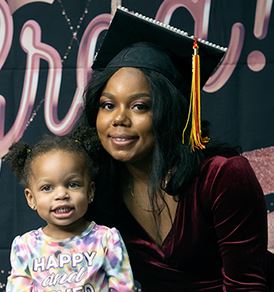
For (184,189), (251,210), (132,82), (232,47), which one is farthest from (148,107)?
(232,47)

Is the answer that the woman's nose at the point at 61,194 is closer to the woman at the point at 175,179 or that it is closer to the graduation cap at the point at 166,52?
the woman at the point at 175,179

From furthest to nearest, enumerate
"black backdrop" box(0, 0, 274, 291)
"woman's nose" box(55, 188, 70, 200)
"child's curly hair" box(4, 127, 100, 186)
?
"black backdrop" box(0, 0, 274, 291)
"child's curly hair" box(4, 127, 100, 186)
"woman's nose" box(55, 188, 70, 200)

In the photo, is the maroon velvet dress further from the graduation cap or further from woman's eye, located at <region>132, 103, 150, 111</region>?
woman's eye, located at <region>132, 103, 150, 111</region>

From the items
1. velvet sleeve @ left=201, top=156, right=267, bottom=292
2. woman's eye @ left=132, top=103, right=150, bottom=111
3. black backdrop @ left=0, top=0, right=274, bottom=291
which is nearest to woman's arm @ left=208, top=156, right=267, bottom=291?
velvet sleeve @ left=201, top=156, right=267, bottom=292

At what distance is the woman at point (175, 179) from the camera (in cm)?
195

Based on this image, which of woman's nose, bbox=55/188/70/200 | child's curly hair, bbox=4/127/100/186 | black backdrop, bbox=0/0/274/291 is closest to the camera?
woman's nose, bbox=55/188/70/200

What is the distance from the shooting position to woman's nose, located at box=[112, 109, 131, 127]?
193 centimetres

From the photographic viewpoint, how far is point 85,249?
1.91m

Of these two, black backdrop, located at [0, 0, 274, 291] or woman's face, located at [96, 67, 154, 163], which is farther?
black backdrop, located at [0, 0, 274, 291]

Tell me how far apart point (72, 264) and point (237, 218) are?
44cm

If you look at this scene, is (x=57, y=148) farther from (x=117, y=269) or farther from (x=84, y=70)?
(x=84, y=70)

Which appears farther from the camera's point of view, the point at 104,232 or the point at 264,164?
the point at 264,164

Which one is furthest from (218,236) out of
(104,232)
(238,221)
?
(104,232)

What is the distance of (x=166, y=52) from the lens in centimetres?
204
